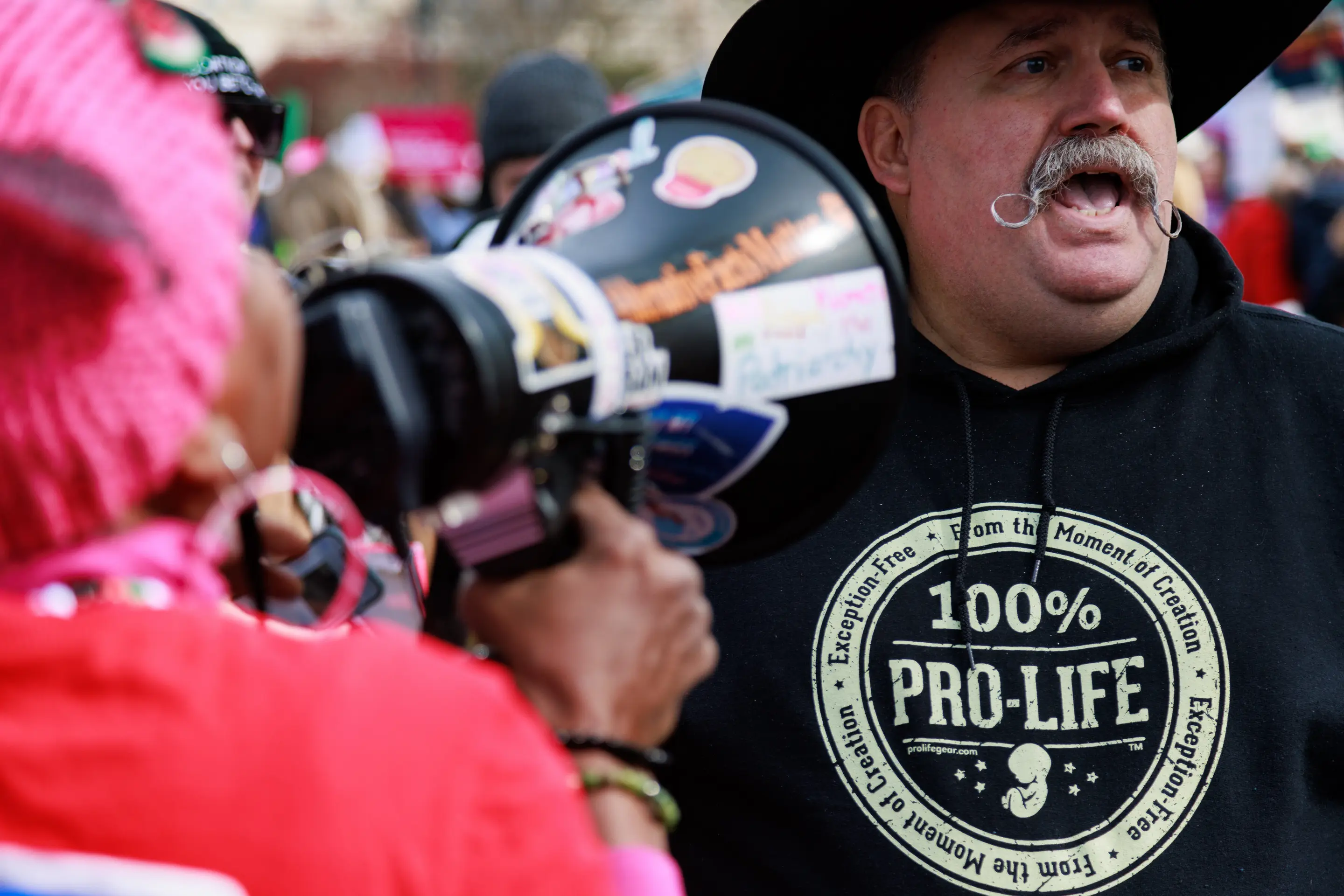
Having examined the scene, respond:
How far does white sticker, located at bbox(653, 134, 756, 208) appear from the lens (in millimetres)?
1505

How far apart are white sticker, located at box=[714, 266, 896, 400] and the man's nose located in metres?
0.86

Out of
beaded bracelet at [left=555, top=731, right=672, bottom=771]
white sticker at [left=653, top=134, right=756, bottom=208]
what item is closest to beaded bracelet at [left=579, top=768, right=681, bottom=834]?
beaded bracelet at [left=555, top=731, right=672, bottom=771]

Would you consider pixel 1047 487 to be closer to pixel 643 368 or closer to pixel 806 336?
pixel 806 336

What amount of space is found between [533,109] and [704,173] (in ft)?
11.5

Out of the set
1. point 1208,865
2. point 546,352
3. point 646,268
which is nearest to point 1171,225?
point 1208,865

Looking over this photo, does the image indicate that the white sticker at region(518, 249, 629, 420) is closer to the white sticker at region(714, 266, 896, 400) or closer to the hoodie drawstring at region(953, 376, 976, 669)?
the white sticker at region(714, 266, 896, 400)

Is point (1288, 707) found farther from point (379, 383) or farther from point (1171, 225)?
point (379, 383)

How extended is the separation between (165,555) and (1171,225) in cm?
168

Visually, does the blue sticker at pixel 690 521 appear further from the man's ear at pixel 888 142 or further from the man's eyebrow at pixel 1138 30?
the man's eyebrow at pixel 1138 30

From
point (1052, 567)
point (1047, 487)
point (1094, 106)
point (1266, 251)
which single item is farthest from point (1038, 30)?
point (1266, 251)

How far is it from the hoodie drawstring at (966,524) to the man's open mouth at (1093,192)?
0.30 meters

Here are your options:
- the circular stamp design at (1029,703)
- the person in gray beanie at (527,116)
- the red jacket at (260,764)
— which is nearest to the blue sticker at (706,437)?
the red jacket at (260,764)

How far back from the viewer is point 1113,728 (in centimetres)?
198

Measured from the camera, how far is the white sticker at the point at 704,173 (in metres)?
1.50
